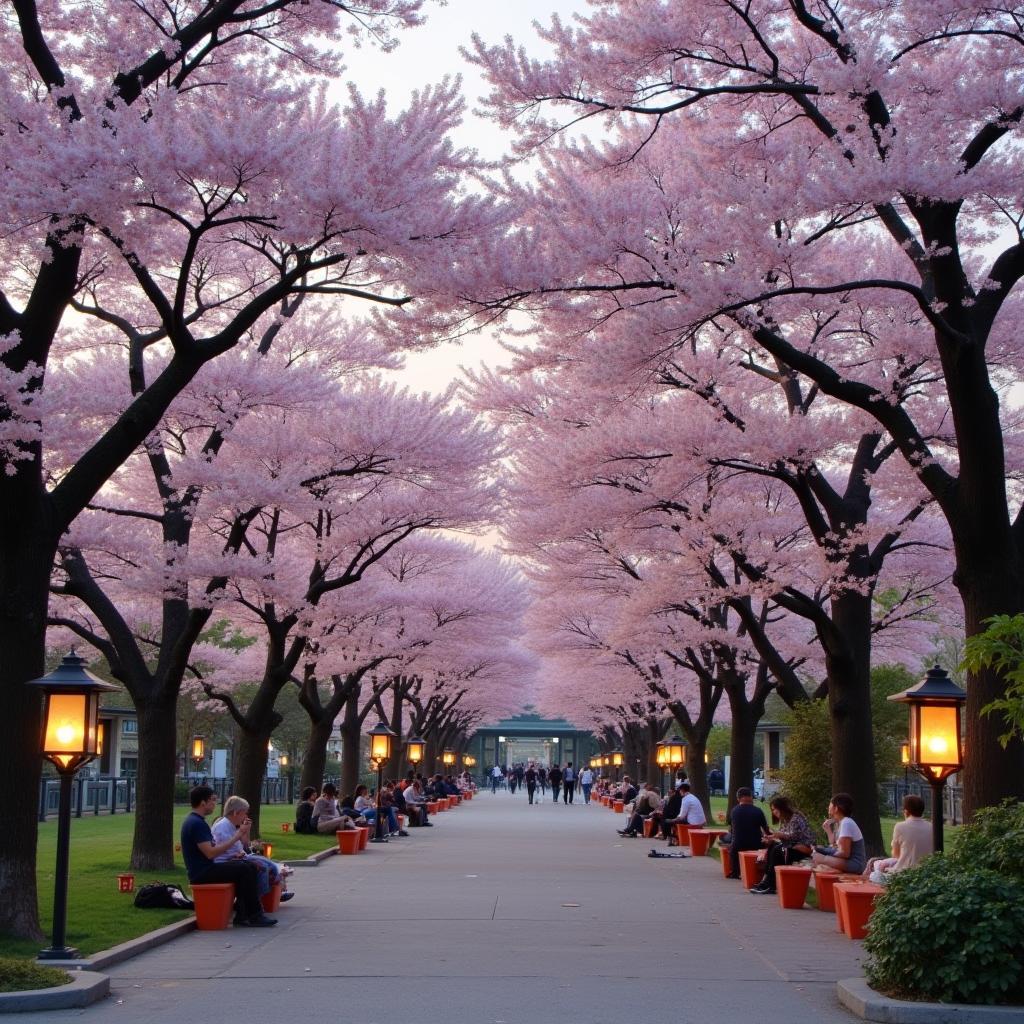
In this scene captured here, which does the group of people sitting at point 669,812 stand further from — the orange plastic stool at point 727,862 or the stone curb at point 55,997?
the stone curb at point 55,997

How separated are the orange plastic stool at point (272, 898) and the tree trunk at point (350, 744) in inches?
939

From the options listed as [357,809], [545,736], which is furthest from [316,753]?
[545,736]

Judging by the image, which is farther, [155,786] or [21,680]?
[155,786]

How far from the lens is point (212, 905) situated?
1353 centimetres

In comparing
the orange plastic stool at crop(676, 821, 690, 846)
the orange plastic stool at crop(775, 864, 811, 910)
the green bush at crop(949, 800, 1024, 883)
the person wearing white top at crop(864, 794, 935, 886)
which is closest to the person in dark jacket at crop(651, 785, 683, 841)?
the orange plastic stool at crop(676, 821, 690, 846)

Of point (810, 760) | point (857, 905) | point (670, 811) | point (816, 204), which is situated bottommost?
point (670, 811)

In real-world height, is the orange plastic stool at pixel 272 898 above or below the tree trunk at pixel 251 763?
below

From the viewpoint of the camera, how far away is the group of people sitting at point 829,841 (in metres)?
13.6

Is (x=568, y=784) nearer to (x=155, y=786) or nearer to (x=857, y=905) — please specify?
(x=155, y=786)

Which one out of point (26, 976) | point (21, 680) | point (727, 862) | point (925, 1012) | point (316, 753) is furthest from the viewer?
point (316, 753)

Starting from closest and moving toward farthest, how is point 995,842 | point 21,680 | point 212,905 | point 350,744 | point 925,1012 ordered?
→ 1. point 925,1012
2. point 995,842
3. point 21,680
4. point 212,905
5. point 350,744

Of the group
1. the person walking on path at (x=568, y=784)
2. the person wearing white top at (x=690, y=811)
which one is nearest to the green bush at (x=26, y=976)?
the person wearing white top at (x=690, y=811)

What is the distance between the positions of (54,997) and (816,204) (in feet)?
27.8

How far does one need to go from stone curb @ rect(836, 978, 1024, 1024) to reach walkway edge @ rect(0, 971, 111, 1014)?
5026mm
